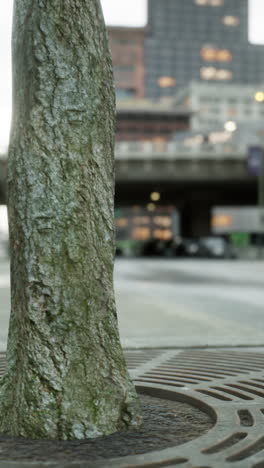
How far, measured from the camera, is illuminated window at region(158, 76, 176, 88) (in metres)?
142

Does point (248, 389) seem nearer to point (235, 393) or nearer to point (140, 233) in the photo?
point (235, 393)

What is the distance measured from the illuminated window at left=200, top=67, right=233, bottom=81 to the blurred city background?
23cm

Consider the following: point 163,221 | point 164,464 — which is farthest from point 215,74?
point 164,464

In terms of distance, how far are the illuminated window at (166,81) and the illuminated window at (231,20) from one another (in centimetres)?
2329

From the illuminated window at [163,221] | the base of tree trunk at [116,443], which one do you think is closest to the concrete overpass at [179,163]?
the base of tree trunk at [116,443]

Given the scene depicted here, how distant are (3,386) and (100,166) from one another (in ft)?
4.14

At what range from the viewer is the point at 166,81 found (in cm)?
14300

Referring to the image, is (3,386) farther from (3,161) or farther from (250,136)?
(250,136)

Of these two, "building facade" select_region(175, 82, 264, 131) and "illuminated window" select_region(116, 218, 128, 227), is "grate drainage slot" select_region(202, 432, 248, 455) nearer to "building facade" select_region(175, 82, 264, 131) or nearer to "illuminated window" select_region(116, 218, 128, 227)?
"illuminated window" select_region(116, 218, 128, 227)

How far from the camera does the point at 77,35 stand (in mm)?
3494

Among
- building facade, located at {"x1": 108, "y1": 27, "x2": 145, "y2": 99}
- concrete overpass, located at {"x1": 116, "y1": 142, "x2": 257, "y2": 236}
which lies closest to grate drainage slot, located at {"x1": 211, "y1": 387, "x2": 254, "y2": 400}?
concrete overpass, located at {"x1": 116, "y1": 142, "x2": 257, "y2": 236}

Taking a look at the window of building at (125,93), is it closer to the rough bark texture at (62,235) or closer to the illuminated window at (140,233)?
the illuminated window at (140,233)

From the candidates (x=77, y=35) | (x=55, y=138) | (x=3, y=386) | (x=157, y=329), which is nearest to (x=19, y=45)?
(x=77, y=35)

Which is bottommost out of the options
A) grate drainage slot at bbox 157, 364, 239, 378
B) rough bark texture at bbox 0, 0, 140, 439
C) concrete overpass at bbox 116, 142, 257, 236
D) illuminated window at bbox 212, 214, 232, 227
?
grate drainage slot at bbox 157, 364, 239, 378
